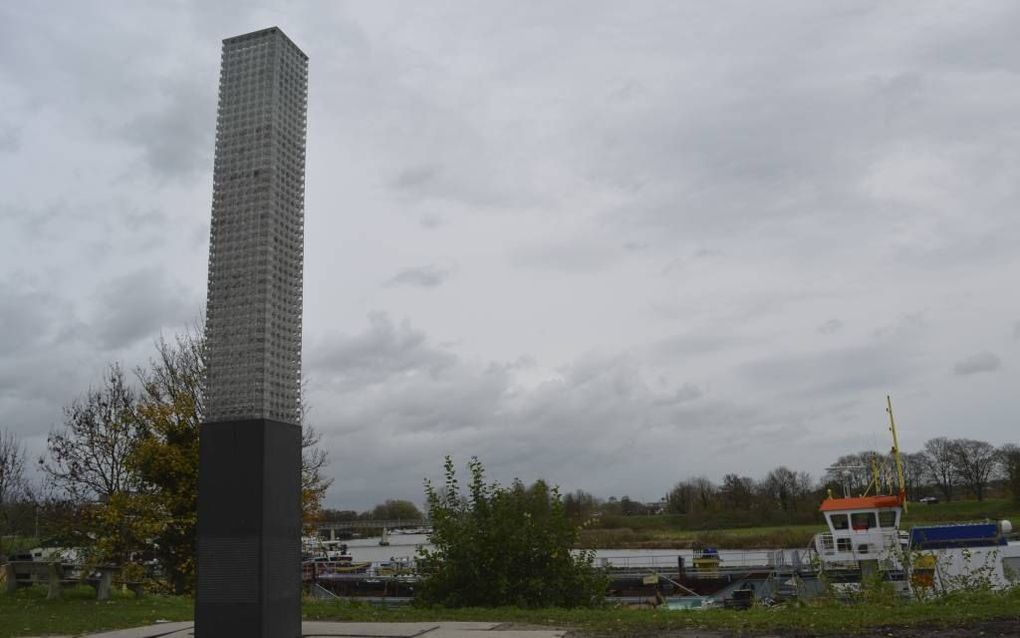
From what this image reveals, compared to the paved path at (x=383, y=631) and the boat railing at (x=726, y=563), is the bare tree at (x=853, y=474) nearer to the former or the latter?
the boat railing at (x=726, y=563)

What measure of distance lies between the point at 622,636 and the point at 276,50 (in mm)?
7228

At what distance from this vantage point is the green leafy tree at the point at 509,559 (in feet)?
47.2

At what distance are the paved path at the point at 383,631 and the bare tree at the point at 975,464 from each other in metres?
82.2

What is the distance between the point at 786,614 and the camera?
1051cm

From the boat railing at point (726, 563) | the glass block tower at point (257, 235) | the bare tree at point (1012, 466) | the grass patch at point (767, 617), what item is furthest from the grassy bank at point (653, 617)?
the bare tree at point (1012, 466)

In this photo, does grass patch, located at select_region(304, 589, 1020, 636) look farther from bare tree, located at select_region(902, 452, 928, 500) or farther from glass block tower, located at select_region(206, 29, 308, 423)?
bare tree, located at select_region(902, 452, 928, 500)

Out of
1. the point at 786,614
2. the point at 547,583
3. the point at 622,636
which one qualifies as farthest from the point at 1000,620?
the point at 547,583

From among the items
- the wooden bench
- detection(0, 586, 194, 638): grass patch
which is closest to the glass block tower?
detection(0, 586, 194, 638): grass patch

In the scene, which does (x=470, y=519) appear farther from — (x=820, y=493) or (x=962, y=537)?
(x=820, y=493)

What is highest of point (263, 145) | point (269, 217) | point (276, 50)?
point (276, 50)

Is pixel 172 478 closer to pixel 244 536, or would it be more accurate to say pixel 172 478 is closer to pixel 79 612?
pixel 79 612

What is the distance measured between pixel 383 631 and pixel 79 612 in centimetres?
860

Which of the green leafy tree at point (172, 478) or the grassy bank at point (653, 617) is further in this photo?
the green leafy tree at point (172, 478)

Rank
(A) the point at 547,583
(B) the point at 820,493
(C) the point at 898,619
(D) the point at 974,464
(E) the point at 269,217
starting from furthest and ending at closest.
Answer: (D) the point at 974,464, (B) the point at 820,493, (A) the point at 547,583, (C) the point at 898,619, (E) the point at 269,217
